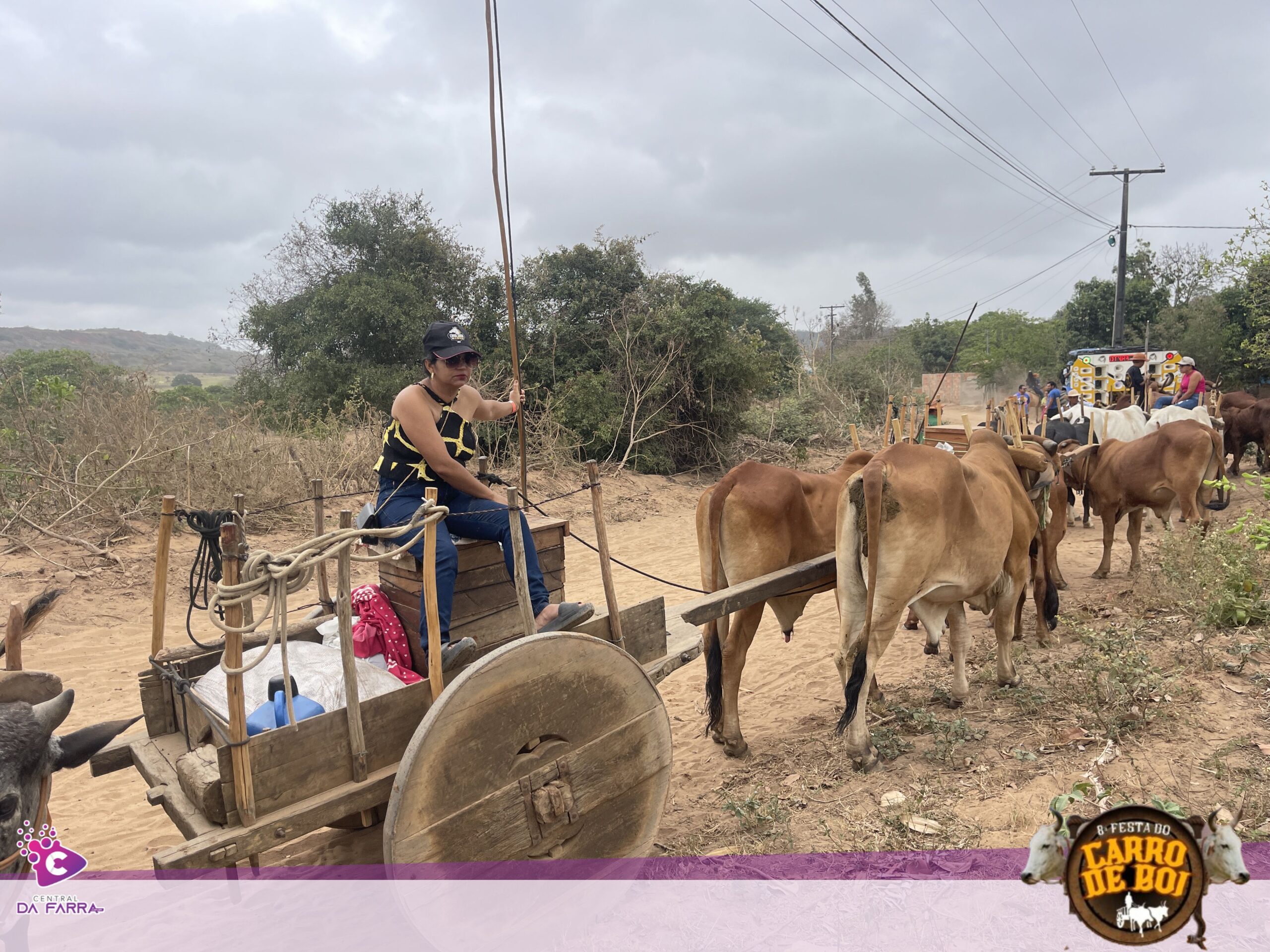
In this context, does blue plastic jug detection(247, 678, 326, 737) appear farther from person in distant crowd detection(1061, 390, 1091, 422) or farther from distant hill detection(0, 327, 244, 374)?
distant hill detection(0, 327, 244, 374)

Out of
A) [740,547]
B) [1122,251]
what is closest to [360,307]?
[740,547]

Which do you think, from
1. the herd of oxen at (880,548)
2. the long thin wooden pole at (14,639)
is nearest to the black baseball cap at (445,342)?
the long thin wooden pole at (14,639)

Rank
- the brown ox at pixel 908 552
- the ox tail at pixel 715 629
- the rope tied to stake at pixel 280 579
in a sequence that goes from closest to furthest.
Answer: the rope tied to stake at pixel 280 579 → the brown ox at pixel 908 552 → the ox tail at pixel 715 629

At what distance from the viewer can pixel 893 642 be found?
19.8 feet

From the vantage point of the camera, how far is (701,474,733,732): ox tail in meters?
4.25

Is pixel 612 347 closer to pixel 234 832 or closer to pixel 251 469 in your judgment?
pixel 251 469

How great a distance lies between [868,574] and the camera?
151 inches

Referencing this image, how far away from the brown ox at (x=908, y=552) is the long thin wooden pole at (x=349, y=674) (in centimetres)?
252

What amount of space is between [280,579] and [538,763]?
1.03 m

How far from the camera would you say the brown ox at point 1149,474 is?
731 cm

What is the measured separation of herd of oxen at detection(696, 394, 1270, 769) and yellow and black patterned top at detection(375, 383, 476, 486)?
1.60 m

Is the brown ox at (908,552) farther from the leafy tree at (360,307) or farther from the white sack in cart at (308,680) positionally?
the leafy tree at (360,307)

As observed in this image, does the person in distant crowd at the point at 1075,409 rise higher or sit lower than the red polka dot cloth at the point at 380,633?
higher

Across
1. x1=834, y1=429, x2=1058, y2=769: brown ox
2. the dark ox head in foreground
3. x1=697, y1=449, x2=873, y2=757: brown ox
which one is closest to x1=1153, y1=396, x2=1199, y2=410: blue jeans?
x1=834, y1=429, x2=1058, y2=769: brown ox
